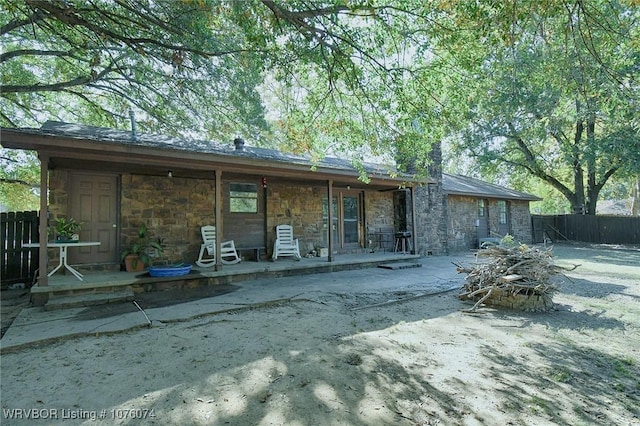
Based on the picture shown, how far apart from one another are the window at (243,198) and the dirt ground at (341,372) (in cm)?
406

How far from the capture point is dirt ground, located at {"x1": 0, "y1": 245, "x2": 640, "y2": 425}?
2.15 metres

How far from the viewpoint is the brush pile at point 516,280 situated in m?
4.71

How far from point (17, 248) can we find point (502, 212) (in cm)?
1659

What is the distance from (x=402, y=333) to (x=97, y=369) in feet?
9.78

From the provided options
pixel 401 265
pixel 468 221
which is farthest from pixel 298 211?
pixel 468 221

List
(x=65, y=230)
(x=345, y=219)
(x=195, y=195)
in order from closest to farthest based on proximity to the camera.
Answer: (x=65, y=230) < (x=195, y=195) < (x=345, y=219)

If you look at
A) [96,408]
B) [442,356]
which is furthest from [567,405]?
[96,408]

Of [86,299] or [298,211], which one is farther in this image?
[298,211]

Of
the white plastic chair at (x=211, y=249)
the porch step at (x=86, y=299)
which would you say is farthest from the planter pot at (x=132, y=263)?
the porch step at (x=86, y=299)

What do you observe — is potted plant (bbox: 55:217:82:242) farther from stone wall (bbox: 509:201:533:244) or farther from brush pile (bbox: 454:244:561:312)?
stone wall (bbox: 509:201:533:244)

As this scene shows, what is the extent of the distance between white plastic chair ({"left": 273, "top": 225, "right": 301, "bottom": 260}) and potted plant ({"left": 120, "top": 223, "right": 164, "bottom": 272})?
261cm

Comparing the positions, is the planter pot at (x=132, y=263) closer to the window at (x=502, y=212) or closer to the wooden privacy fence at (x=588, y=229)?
the window at (x=502, y=212)

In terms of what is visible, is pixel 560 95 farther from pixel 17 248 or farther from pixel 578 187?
pixel 578 187

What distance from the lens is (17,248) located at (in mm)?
6445
